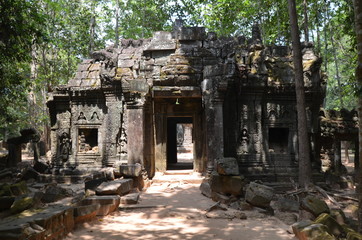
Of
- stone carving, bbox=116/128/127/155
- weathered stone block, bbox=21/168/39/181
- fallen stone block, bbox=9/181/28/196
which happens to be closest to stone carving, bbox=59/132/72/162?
weathered stone block, bbox=21/168/39/181

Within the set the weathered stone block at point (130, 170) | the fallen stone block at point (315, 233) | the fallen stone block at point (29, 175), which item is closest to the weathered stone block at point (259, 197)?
the fallen stone block at point (315, 233)

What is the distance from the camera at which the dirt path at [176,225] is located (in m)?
4.85

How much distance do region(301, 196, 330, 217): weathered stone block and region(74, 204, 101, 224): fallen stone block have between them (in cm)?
425

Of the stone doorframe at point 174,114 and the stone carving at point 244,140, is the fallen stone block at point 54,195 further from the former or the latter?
the stone carving at point 244,140

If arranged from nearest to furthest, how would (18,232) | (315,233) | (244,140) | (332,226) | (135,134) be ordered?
(18,232) < (315,233) < (332,226) < (135,134) < (244,140)

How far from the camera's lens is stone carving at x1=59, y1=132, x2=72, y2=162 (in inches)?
435

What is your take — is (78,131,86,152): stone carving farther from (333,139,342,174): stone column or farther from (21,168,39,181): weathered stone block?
(333,139,342,174): stone column

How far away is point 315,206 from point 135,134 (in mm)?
5632

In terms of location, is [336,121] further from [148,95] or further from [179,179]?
[148,95]

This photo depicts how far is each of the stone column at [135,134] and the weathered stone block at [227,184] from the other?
9.04 feet

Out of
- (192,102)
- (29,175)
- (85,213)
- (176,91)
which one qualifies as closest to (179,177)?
(192,102)

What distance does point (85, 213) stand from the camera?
17.6 ft

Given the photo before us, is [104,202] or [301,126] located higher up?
[301,126]

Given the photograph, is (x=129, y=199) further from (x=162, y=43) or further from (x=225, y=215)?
(x=162, y=43)
